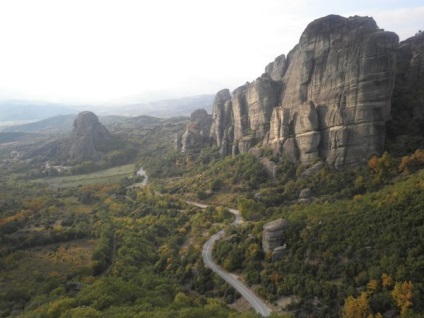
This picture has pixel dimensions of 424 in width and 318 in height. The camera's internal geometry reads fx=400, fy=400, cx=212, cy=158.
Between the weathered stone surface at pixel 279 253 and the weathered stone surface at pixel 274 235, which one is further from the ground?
the weathered stone surface at pixel 274 235

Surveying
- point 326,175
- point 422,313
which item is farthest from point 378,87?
point 422,313

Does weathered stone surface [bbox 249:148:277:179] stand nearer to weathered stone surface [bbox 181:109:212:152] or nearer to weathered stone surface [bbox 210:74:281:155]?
weathered stone surface [bbox 210:74:281:155]

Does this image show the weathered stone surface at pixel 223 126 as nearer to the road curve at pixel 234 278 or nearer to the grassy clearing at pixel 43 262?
the road curve at pixel 234 278

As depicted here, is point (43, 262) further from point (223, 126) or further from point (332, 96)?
point (223, 126)

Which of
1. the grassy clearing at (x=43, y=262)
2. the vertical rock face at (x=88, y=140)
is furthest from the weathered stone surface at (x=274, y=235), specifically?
the vertical rock face at (x=88, y=140)

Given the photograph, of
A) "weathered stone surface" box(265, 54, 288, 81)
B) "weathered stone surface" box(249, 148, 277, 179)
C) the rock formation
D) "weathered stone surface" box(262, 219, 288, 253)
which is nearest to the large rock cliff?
"weathered stone surface" box(265, 54, 288, 81)

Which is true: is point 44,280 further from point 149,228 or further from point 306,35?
point 306,35
